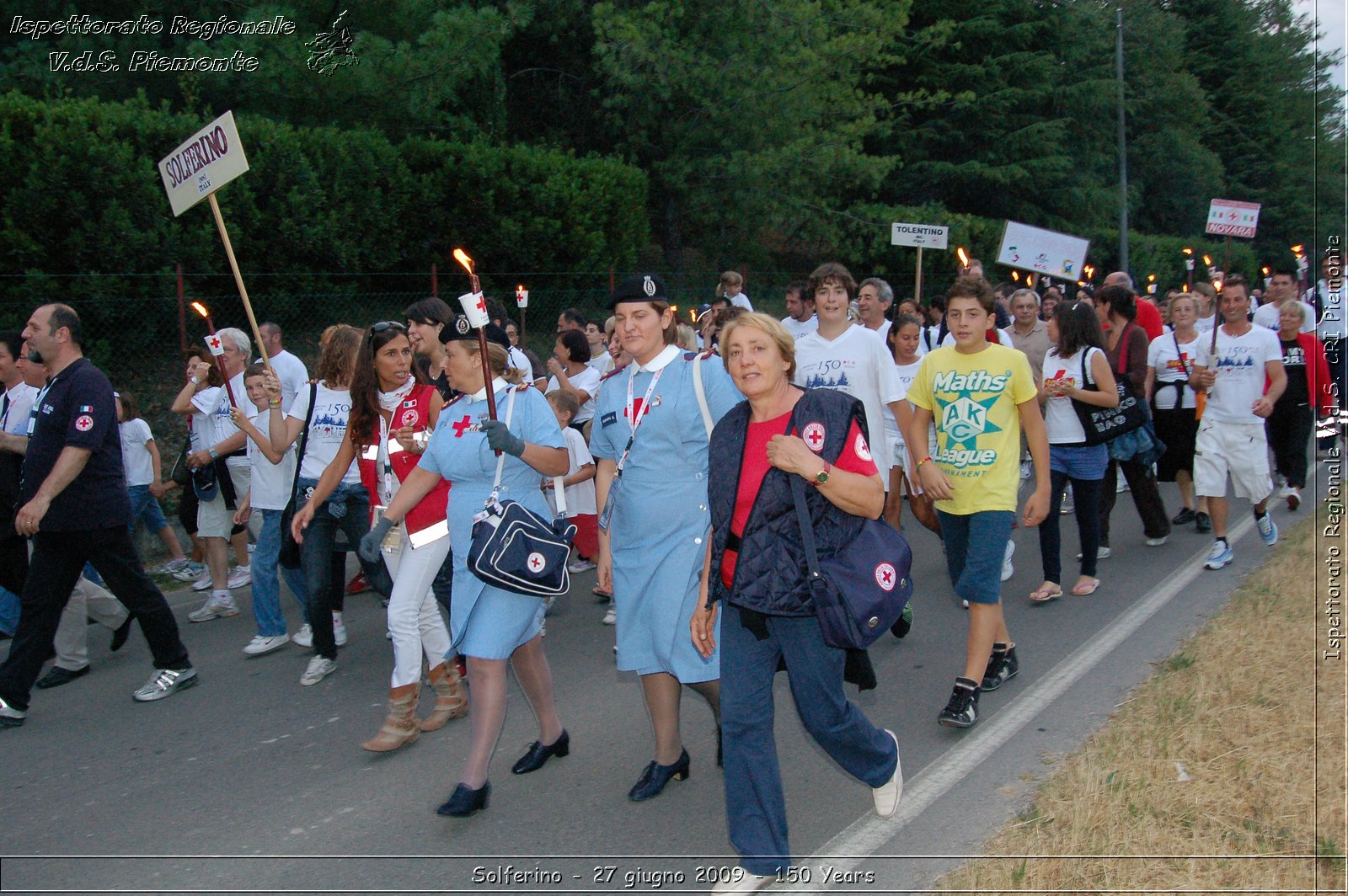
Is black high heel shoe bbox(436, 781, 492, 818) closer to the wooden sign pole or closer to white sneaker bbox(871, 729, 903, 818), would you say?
white sneaker bbox(871, 729, 903, 818)

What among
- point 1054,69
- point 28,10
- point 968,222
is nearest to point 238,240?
point 28,10

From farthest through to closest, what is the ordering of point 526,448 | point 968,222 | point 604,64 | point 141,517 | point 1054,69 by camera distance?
point 1054,69 → point 968,222 → point 604,64 → point 141,517 → point 526,448

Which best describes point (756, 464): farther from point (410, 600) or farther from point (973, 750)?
point (410, 600)

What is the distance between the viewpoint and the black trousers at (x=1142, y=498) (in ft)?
28.3

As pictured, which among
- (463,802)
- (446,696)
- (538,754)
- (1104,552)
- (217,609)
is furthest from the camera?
(1104,552)

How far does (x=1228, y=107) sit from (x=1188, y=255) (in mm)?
42529

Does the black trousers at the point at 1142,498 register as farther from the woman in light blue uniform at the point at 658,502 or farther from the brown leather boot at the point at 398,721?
the brown leather boot at the point at 398,721

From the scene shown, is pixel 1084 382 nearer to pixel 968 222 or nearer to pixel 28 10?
pixel 28 10

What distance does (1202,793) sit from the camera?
4211 mm

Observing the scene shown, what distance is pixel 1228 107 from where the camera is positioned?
165ft

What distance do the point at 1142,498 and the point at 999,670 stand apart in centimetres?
376

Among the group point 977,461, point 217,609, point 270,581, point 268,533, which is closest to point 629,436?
point 977,461

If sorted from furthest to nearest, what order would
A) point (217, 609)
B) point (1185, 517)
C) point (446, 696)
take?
point (1185, 517) < point (217, 609) < point (446, 696)

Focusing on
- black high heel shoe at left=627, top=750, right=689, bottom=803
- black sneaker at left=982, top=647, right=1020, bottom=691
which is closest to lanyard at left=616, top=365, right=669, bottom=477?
black high heel shoe at left=627, top=750, right=689, bottom=803
